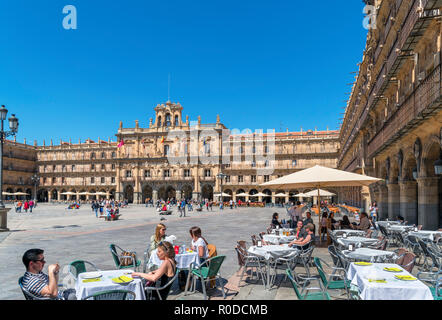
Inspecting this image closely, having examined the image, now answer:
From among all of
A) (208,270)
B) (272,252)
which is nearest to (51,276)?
(208,270)

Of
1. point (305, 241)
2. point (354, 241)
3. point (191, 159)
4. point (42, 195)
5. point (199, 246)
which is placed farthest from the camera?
point (42, 195)

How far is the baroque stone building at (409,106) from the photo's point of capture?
10.0 metres

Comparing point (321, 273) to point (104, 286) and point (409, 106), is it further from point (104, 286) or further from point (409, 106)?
point (409, 106)

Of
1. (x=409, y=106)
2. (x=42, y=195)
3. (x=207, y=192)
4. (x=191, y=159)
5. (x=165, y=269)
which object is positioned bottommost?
(x=42, y=195)

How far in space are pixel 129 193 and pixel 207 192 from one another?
16.0 meters

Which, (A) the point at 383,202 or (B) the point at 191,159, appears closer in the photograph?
(A) the point at 383,202

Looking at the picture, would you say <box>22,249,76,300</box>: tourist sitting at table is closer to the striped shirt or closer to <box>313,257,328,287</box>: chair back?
the striped shirt

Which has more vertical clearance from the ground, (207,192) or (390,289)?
(390,289)

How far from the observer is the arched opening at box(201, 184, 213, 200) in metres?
59.7

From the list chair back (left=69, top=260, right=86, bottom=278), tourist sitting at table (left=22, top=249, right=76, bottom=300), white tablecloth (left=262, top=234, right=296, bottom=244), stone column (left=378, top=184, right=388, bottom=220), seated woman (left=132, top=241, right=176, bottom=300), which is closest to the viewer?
tourist sitting at table (left=22, top=249, right=76, bottom=300)

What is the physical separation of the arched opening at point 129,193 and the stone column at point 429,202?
57.5 meters

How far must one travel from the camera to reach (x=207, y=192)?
60.8 metres

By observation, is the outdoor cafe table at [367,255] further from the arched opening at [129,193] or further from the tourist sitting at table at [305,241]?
the arched opening at [129,193]

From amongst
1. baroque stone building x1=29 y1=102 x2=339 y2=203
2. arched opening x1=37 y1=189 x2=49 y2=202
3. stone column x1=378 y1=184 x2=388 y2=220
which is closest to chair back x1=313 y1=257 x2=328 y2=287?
stone column x1=378 y1=184 x2=388 y2=220
